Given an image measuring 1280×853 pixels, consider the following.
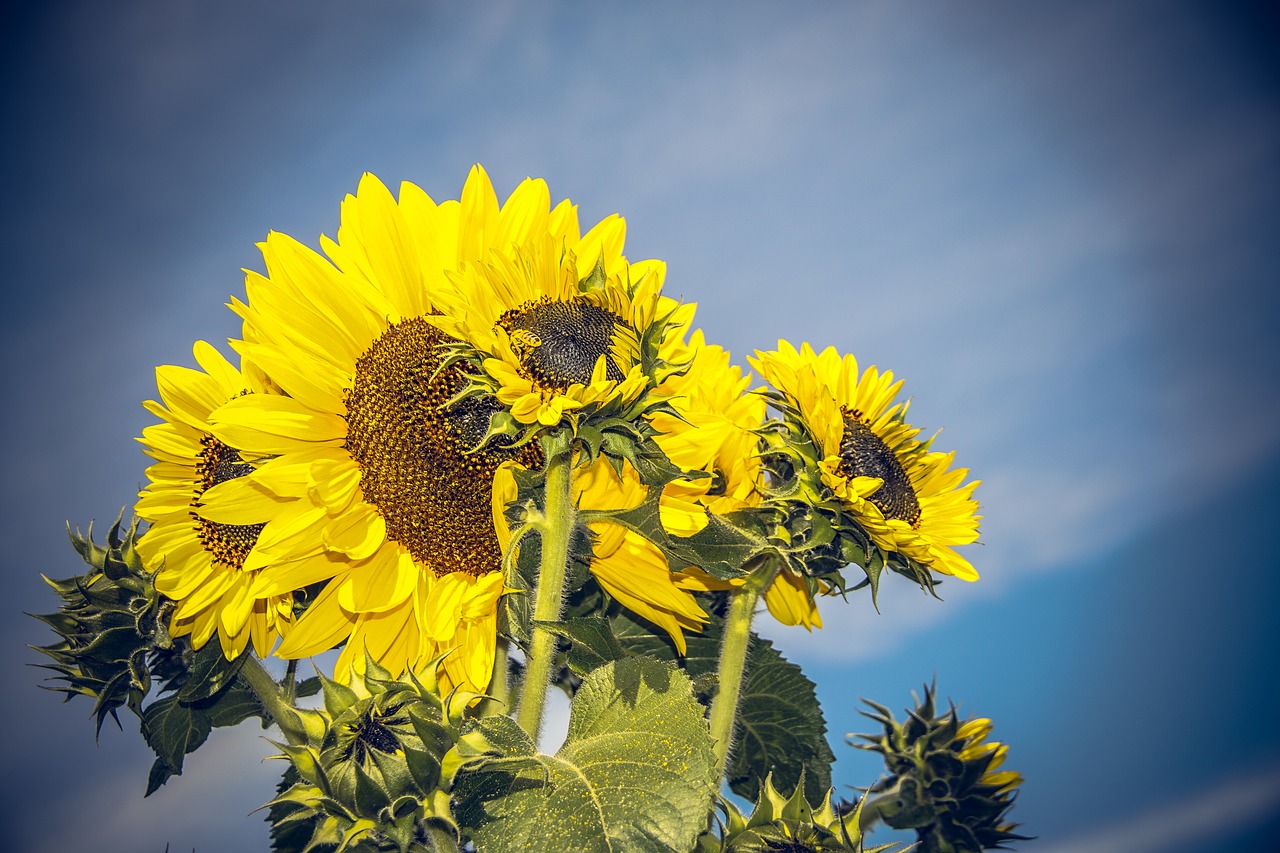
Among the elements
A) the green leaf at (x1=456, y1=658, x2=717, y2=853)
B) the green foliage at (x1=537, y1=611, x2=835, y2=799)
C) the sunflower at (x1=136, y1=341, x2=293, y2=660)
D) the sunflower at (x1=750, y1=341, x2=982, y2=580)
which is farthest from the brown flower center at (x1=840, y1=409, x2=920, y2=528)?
the sunflower at (x1=136, y1=341, x2=293, y2=660)

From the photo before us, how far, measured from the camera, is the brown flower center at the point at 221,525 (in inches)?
75.5

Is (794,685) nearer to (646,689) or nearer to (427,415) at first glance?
(646,689)

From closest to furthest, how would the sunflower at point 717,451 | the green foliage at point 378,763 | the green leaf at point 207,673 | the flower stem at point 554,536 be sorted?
the green foliage at point 378,763
the flower stem at point 554,536
the sunflower at point 717,451
the green leaf at point 207,673

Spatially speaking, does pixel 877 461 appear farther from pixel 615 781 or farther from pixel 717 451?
pixel 615 781

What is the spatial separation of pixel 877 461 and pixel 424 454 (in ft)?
2.63

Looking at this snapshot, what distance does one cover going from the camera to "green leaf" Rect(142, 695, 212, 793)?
1.95 m

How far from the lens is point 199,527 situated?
78.4 inches

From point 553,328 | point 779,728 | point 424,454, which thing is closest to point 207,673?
point 424,454

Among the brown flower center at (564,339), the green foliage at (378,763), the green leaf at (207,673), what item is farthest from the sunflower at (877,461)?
the green leaf at (207,673)

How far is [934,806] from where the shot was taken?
244cm

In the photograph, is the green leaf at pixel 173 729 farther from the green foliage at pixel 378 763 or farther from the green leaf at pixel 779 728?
the green leaf at pixel 779 728

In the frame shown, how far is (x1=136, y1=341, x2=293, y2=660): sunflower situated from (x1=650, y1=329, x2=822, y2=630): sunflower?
68 centimetres

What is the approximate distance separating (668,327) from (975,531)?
813mm

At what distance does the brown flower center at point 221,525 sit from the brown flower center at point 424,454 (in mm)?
307
